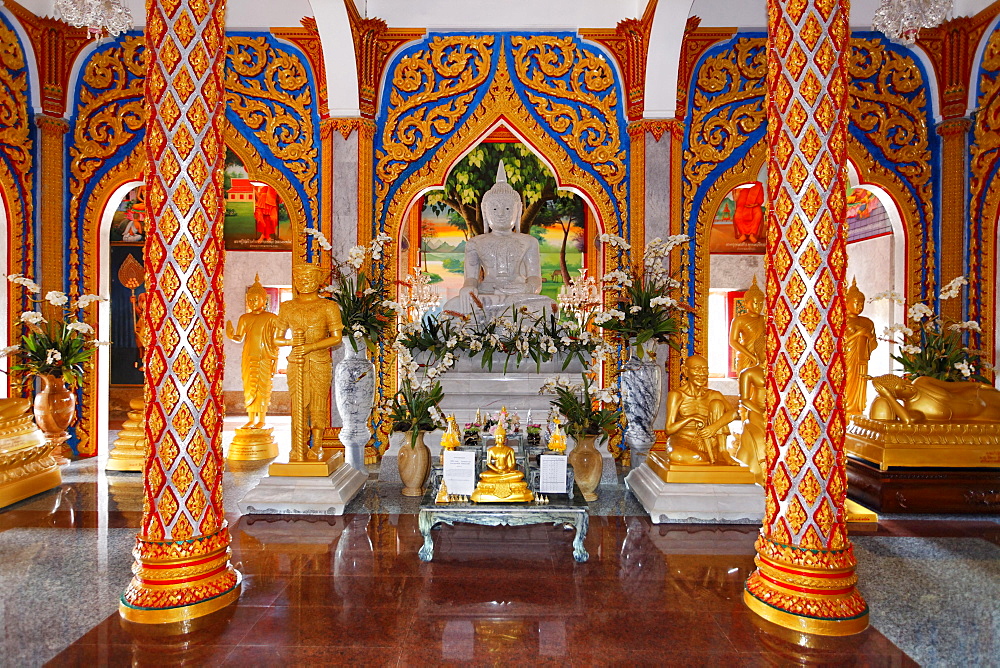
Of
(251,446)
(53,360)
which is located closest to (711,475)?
(251,446)

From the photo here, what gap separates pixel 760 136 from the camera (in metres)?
8.23

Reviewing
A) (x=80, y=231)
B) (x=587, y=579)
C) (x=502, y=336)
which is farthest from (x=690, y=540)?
(x=80, y=231)

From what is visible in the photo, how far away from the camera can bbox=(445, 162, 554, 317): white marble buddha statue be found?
27.6 feet

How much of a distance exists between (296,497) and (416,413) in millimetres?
1265

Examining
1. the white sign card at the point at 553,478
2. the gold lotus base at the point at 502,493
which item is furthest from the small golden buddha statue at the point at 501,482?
the white sign card at the point at 553,478

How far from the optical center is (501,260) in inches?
346

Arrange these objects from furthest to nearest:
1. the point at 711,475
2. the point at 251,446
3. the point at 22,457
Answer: the point at 251,446
the point at 22,457
the point at 711,475

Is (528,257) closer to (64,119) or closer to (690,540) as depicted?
(690,540)

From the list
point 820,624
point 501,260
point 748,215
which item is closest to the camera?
point 820,624

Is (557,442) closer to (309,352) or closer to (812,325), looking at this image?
(812,325)

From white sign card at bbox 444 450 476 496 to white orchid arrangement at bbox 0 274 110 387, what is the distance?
4.90 metres

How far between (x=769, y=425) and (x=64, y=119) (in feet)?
28.1

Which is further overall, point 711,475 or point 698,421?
point 698,421

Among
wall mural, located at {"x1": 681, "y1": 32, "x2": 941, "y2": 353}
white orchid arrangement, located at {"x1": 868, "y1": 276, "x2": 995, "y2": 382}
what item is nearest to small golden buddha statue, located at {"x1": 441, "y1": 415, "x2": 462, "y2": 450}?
wall mural, located at {"x1": 681, "y1": 32, "x2": 941, "y2": 353}
